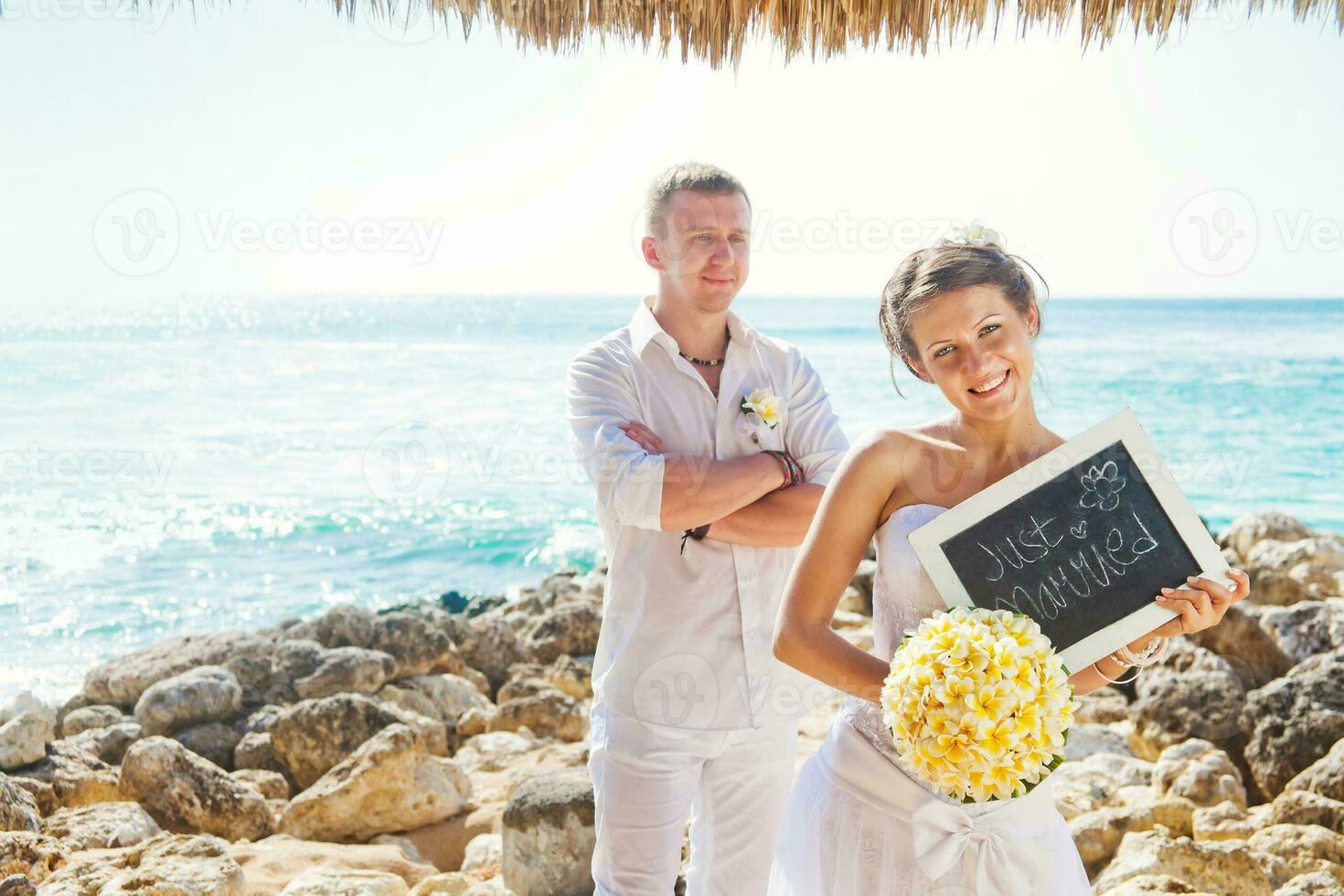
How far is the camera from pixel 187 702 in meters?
5.67

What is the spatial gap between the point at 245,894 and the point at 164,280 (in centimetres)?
5692

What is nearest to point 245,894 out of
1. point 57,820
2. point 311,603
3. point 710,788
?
point 57,820

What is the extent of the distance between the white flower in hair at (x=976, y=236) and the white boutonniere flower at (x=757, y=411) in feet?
2.48

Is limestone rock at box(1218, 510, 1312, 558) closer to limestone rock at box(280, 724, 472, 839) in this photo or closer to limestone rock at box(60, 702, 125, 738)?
limestone rock at box(280, 724, 472, 839)

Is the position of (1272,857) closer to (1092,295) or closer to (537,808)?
(537,808)

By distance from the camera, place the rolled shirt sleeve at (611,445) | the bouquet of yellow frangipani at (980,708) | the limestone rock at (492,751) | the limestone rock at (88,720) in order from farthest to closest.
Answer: the limestone rock at (88,720), the limestone rock at (492,751), the rolled shirt sleeve at (611,445), the bouquet of yellow frangipani at (980,708)

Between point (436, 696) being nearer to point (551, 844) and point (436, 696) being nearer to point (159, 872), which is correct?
point (551, 844)

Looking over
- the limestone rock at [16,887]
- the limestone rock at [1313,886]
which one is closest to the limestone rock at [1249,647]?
the limestone rock at [1313,886]

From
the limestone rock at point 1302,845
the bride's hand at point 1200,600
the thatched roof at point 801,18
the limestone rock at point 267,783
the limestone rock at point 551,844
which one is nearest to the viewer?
the bride's hand at point 1200,600

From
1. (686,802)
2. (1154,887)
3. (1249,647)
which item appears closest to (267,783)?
(686,802)

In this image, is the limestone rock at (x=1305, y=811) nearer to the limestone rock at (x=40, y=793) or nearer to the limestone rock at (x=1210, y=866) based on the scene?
the limestone rock at (x=1210, y=866)

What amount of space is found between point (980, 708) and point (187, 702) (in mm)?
5224

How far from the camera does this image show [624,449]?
2580 mm

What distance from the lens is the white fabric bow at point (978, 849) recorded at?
1.91 metres
